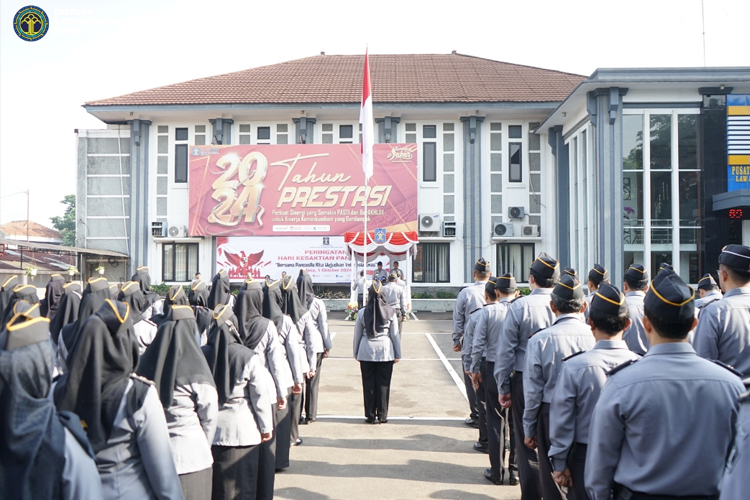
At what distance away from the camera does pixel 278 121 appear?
24.6m

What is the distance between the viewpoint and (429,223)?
23781mm

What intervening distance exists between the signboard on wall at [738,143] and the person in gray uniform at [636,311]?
12494mm

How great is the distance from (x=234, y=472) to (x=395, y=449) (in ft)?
8.80

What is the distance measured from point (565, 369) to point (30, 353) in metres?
→ 2.80

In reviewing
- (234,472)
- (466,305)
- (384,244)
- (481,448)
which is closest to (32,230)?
(384,244)

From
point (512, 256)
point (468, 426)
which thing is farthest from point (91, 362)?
point (512, 256)

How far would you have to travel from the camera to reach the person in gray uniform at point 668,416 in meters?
2.49

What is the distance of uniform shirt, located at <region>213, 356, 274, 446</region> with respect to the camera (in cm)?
421

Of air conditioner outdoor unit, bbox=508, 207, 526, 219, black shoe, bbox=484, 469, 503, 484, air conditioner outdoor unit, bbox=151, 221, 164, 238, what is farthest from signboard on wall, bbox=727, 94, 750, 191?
air conditioner outdoor unit, bbox=151, 221, 164, 238

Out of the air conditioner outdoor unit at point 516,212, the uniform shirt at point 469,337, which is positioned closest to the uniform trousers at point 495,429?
the uniform shirt at point 469,337

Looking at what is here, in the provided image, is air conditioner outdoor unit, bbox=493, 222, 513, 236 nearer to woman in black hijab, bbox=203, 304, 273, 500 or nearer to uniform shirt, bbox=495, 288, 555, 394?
uniform shirt, bbox=495, 288, 555, 394

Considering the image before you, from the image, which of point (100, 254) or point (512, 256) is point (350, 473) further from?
point (100, 254)

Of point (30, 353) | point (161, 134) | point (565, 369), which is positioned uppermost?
point (161, 134)

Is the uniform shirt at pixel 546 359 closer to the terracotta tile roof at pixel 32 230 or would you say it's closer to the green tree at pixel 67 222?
the terracotta tile roof at pixel 32 230
